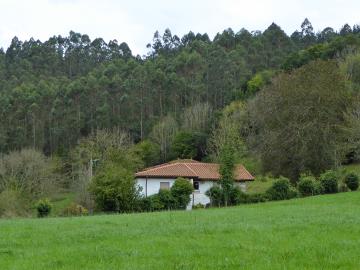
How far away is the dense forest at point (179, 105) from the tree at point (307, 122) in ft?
0.31

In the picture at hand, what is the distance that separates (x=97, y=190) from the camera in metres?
38.5

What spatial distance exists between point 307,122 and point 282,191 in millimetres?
9361

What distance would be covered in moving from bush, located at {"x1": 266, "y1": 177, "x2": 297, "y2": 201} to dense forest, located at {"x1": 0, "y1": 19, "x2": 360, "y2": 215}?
6204 millimetres

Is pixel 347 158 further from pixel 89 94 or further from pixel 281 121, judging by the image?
pixel 89 94

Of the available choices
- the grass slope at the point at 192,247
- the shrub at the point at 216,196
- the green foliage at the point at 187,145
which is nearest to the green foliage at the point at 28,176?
the shrub at the point at 216,196

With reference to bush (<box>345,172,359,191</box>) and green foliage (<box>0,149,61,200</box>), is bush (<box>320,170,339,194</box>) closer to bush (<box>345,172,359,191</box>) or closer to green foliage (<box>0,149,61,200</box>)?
bush (<box>345,172,359,191</box>)

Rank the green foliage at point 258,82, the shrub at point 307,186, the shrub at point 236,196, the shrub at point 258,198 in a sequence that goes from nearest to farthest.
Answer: the shrub at point 307,186, the shrub at point 258,198, the shrub at point 236,196, the green foliage at point 258,82

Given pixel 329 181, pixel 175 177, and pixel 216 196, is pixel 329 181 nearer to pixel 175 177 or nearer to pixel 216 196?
pixel 216 196

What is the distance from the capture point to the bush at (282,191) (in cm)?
4144

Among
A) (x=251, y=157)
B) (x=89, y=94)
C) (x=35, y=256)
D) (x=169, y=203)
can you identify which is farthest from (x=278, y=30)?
(x=35, y=256)

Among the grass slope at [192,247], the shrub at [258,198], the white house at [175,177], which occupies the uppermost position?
the white house at [175,177]

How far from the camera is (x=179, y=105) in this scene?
9312 centimetres

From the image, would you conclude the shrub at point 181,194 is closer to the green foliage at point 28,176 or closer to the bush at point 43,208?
the bush at point 43,208

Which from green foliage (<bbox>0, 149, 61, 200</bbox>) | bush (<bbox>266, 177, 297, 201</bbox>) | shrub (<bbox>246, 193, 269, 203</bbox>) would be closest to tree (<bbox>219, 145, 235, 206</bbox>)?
shrub (<bbox>246, 193, 269, 203</bbox>)
